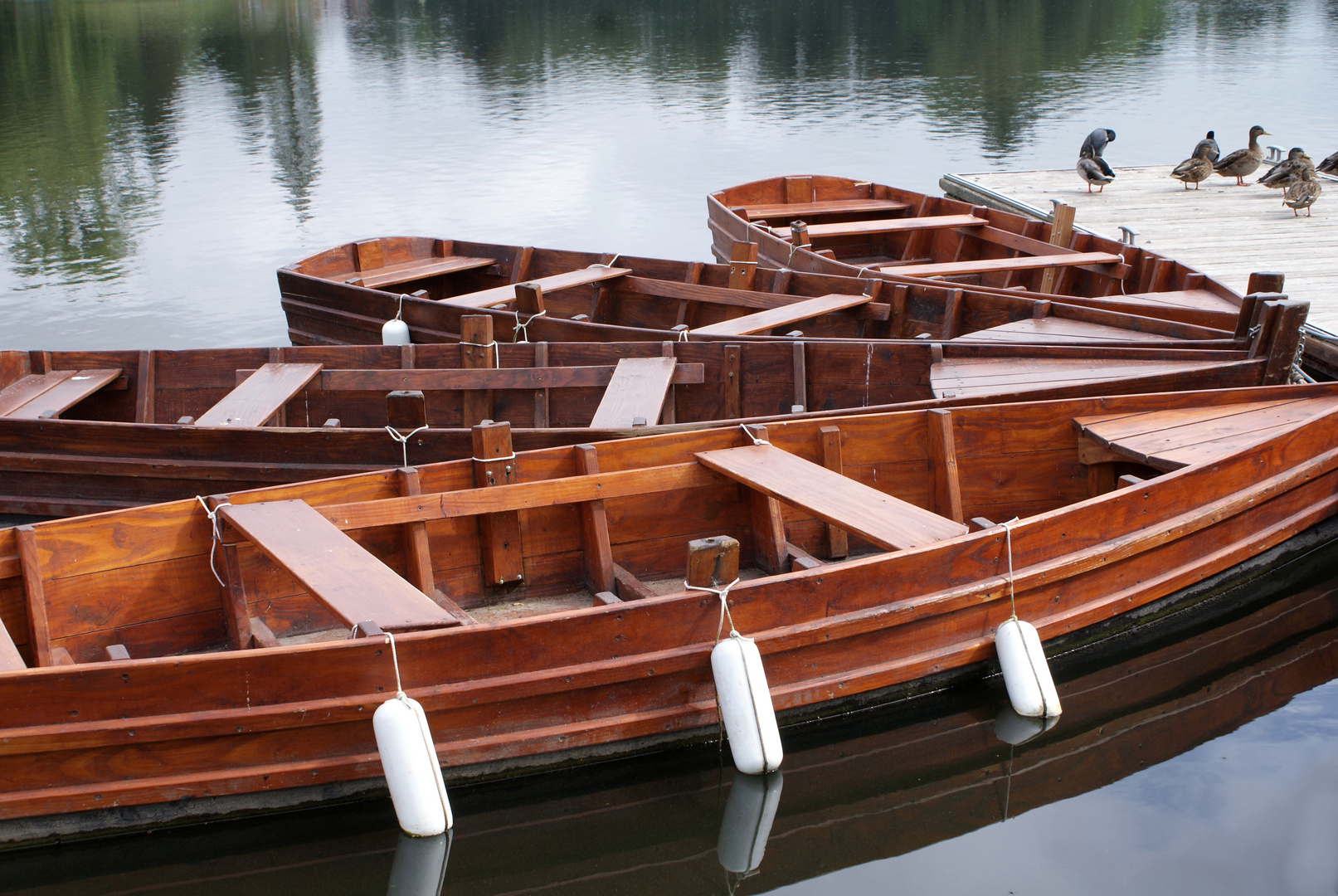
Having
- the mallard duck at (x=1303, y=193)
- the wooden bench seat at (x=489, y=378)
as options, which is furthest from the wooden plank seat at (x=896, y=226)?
the wooden bench seat at (x=489, y=378)

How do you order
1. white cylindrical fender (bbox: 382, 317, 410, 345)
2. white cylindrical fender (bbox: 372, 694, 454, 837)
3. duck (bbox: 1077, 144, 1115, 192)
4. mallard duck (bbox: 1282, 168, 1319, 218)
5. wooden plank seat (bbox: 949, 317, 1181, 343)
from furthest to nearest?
duck (bbox: 1077, 144, 1115, 192), mallard duck (bbox: 1282, 168, 1319, 218), white cylindrical fender (bbox: 382, 317, 410, 345), wooden plank seat (bbox: 949, 317, 1181, 343), white cylindrical fender (bbox: 372, 694, 454, 837)

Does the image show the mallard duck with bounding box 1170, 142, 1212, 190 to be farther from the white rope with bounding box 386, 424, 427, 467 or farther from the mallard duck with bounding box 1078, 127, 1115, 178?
the white rope with bounding box 386, 424, 427, 467

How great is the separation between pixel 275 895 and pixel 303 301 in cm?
708

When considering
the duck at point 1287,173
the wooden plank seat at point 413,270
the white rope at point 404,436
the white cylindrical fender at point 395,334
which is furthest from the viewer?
the duck at point 1287,173

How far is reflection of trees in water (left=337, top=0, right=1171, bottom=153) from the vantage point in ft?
105

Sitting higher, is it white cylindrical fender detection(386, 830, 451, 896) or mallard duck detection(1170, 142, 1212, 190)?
mallard duck detection(1170, 142, 1212, 190)

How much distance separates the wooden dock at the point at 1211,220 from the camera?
1161 cm

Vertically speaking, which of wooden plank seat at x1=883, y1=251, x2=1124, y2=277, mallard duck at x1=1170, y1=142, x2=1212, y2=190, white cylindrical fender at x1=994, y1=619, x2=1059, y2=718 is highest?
mallard duck at x1=1170, y1=142, x2=1212, y2=190

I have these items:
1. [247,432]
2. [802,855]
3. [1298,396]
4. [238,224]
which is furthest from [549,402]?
[238,224]

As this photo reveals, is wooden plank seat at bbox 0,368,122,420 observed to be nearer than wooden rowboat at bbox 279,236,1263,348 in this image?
Yes

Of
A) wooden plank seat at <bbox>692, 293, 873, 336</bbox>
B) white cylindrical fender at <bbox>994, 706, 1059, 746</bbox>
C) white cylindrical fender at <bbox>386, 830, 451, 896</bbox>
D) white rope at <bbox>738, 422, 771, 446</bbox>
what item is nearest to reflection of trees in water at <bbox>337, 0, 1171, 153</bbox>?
wooden plank seat at <bbox>692, 293, 873, 336</bbox>

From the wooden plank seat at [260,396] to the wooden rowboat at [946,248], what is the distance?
12.7ft

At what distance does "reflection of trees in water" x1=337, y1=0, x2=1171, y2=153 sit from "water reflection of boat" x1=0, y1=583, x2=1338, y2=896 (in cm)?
2075

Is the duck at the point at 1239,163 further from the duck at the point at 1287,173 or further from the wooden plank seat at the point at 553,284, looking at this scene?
the wooden plank seat at the point at 553,284
